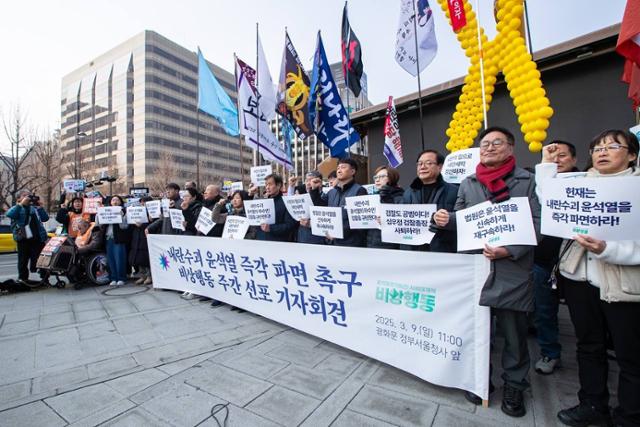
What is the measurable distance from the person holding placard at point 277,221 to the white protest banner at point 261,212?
7 cm

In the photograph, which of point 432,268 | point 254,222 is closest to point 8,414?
point 254,222

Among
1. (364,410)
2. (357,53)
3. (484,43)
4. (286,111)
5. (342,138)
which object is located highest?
(357,53)

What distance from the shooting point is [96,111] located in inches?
2552

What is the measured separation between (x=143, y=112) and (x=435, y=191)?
67517mm

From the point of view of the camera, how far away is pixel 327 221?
365 cm

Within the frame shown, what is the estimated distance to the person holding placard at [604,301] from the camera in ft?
5.71

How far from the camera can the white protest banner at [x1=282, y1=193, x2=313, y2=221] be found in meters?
4.02

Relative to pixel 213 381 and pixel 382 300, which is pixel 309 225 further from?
pixel 213 381

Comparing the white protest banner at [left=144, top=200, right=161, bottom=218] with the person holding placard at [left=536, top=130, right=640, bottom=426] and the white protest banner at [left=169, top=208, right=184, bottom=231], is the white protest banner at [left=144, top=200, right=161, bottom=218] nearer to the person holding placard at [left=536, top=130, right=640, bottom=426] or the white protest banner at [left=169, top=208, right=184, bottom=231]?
the white protest banner at [left=169, top=208, right=184, bottom=231]

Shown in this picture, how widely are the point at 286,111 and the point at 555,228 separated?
6146 mm

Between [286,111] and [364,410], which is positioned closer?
[364,410]

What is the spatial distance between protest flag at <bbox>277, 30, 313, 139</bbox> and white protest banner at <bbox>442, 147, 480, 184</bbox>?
3450mm

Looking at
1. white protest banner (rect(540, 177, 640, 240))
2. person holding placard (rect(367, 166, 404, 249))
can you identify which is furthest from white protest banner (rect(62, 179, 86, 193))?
white protest banner (rect(540, 177, 640, 240))

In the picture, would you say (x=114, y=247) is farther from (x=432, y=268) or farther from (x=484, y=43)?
(x=484, y=43)
